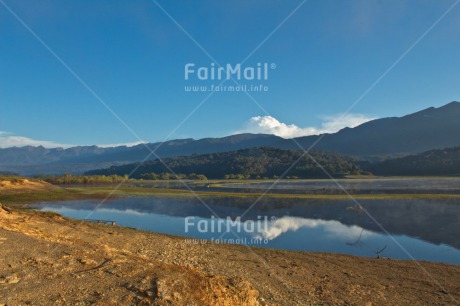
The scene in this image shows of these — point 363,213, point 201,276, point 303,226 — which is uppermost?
point 201,276

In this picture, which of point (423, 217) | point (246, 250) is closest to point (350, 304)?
point (246, 250)

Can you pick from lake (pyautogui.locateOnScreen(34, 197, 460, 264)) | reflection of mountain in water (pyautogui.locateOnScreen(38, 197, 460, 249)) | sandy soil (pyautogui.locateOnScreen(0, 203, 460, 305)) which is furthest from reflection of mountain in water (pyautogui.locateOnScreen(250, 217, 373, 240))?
sandy soil (pyautogui.locateOnScreen(0, 203, 460, 305))

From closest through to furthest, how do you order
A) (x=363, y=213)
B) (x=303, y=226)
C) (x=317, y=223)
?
1. (x=303, y=226)
2. (x=317, y=223)
3. (x=363, y=213)

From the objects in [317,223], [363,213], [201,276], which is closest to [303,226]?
[317,223]

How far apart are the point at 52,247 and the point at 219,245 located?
15124mm

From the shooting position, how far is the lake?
34.3 meters

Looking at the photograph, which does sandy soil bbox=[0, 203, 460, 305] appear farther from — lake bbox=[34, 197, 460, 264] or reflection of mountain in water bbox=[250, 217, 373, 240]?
reflection of mountain in water bbox=[250, 217, 373, 240]

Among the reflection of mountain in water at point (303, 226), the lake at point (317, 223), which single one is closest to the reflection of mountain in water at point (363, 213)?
the lake at point (317, 223)

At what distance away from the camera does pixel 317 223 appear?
157 feet

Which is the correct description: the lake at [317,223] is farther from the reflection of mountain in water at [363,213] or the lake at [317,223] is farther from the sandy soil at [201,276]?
the sandy soil at [201,276]

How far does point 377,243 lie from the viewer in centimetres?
3566

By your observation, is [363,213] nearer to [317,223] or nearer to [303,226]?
[317,223]

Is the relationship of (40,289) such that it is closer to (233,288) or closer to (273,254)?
(233,288)

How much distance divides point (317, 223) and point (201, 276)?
34.8m
